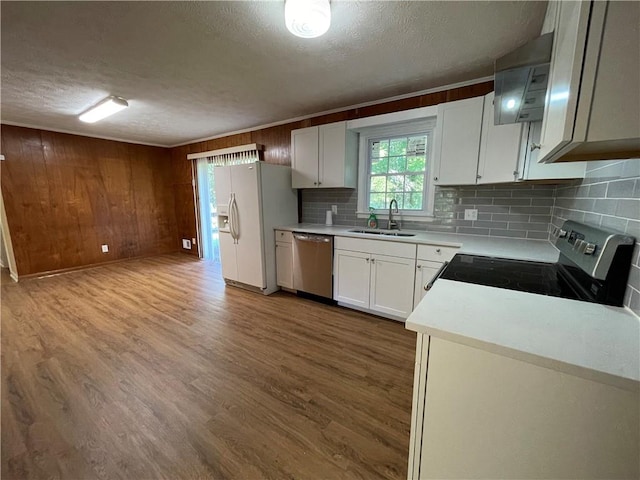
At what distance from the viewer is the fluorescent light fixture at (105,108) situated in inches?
111

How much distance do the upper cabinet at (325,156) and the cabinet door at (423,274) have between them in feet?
4.27

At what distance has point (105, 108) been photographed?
3.00m

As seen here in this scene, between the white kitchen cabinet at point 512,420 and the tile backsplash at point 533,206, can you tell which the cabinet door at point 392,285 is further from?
the white kitchen cabinet at point 512,420

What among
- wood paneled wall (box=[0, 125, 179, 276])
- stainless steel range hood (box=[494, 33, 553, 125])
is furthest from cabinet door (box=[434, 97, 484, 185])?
wood paneled wall (box=[0, 125, 179, 276])

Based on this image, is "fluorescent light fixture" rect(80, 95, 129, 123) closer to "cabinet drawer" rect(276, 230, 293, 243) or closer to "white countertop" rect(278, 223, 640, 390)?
"cabinet drawer" rect(276, 230, 293, 243)

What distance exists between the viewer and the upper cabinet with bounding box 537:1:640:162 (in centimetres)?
63

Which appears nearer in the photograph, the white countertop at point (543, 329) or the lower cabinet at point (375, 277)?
the white countertop at point (543, 329)

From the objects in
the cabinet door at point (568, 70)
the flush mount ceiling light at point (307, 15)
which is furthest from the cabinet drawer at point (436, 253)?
the flush mount ceiling light at point (307, 15)

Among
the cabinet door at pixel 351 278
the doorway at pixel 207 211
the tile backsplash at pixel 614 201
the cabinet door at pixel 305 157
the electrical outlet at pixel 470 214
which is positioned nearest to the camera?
the tile backsplash at pixel 614 201

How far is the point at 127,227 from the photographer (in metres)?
5.09

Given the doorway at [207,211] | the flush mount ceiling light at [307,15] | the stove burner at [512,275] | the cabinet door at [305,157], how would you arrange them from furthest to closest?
the doorway at [207,211], the cabinet door at [305,157], the flush mount ceiling light at [307,15], the stove burner at [512,275]

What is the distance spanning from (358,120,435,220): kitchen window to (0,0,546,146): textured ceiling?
427 millimetres

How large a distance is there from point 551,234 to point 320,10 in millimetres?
2385

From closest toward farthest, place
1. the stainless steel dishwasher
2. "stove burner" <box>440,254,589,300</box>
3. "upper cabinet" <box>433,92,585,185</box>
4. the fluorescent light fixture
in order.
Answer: "stove burner" <box>440,254,589,300</box> → "upper cabinet" <box>433,92,585,185</box> → the fluorescent light fixture → the stainless steel dishwasher
